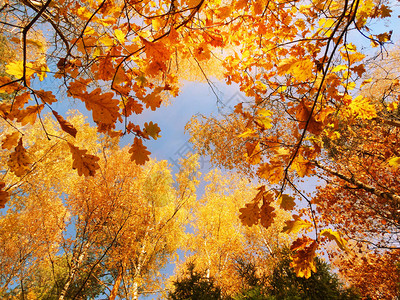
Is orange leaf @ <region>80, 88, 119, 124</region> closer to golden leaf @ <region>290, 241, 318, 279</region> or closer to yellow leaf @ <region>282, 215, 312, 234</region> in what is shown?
yellow leaf @ <region>282, 215, 312, 234</region>

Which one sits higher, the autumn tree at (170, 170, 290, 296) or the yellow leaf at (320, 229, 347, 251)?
the autumn tree at (170, 170, 290, 296)

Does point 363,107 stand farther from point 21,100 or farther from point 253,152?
point 21,100

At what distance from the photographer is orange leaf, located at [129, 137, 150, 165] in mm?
1051

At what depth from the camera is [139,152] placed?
1.06 m

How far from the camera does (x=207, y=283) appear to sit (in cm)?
536

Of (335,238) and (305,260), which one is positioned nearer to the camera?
(335,238)

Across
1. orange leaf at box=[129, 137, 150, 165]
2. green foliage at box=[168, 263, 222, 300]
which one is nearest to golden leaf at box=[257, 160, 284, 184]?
orange leaf at box=[129, 137, 150, 165]

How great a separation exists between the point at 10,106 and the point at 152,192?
8.03 meters

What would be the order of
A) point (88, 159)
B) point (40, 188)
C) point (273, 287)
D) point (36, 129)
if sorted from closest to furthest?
point (88, 159)
point (273, 287)
point (40, 188)
point (36, 129)

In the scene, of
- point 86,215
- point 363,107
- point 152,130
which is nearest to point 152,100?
point 152,130

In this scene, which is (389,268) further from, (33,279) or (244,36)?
(33,279)

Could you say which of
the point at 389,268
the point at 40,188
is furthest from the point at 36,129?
the point at 389,268

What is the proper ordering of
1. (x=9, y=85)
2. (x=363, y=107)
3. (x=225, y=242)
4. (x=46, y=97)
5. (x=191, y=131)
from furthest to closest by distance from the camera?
(x=225, y=242) < (x=191, y=131) < (x=363, y=107) < (x=9, y=85) < (x=46, y=97)

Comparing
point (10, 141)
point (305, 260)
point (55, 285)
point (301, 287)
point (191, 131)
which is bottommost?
point (301, 287)
